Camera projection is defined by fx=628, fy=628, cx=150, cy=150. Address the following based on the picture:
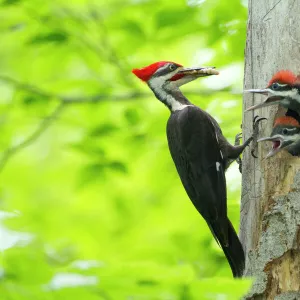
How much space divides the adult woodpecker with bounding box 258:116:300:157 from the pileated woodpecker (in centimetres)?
29

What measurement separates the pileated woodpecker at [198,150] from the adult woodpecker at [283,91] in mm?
317

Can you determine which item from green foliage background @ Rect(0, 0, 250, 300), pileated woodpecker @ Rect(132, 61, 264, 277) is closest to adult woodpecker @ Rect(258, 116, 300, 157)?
pileated woodpecker @ Rect(132, 61, 264, 277)

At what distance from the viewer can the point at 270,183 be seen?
8.71ft

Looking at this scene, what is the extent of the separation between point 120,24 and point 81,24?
0.39 m

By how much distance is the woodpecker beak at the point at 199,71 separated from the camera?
3.37 m

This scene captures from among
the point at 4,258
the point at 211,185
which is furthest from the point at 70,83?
the point at 4,258

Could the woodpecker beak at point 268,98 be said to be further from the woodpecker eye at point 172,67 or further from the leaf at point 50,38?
the leaf at point 50,38

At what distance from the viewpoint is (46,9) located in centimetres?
421

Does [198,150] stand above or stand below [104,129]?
below

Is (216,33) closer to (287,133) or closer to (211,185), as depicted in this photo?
(211,185)

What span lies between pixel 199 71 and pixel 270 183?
3.45 ft

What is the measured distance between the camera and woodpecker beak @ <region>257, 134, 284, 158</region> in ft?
8.75

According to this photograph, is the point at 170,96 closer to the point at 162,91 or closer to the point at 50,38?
the point at 162,91

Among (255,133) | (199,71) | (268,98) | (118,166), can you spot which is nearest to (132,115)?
(118,166)
